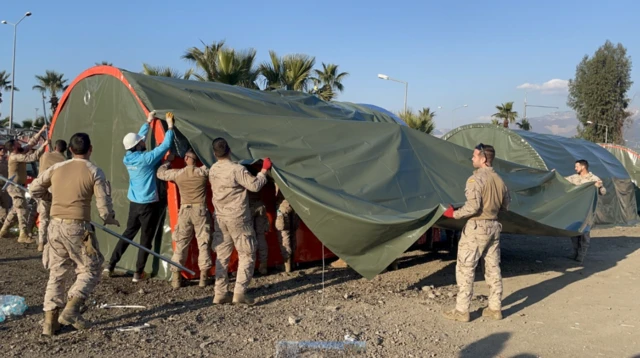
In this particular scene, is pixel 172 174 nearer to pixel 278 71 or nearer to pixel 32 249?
pixel 32 249

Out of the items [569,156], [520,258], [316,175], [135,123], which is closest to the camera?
[316,175]

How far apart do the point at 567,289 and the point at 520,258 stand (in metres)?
2.16

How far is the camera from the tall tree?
145 ft

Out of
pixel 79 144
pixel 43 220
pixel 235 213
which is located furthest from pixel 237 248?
pixel 43 220

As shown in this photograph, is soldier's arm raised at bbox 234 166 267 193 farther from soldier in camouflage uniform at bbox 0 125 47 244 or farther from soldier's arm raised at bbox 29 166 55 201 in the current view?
soldier in camouflage uniform at bbox 0 125 47 244

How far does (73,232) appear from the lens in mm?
4703

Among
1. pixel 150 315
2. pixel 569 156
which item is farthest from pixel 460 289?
Result: pixel 569 156

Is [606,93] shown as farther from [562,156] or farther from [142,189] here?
[142,189]

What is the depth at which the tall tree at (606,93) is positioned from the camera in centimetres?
4422

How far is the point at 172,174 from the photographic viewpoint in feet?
20.0

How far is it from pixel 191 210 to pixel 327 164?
174cm

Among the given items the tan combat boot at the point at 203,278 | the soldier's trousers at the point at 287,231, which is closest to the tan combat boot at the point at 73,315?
the tan combat boot at the point at 203,278

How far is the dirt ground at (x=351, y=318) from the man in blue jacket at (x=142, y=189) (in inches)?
17.7

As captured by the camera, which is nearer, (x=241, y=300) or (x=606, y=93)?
(x=241, y=300)
